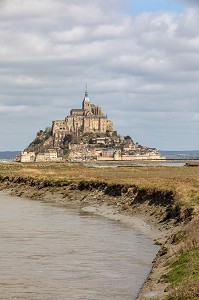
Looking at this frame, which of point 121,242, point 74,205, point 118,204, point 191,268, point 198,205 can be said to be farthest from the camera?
point 74,205

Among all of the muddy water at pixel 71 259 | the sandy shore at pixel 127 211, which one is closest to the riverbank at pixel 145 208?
the sandy shore at pixel 127 211

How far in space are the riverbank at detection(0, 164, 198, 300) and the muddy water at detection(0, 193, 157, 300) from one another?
0.87 meters

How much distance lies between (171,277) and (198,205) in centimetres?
1476

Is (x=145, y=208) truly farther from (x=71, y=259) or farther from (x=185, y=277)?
(x=185, y=277)

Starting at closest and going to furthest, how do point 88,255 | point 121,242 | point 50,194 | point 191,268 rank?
point 191,268 < point 88,255 < point 121,242 < point 50,194

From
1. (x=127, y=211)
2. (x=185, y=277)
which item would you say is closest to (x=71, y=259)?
(x=185, y=277)

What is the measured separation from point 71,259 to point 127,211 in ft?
58.7

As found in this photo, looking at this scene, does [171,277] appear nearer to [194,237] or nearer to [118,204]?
[194,237]

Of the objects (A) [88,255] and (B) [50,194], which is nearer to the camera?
(A) [88,255]

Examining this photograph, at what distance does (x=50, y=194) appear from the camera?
5759 cm

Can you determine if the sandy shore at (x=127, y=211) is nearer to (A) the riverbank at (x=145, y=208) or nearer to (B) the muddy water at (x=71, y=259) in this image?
(A) the riverbank at (x=145, y=208)

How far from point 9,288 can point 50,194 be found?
129 feet

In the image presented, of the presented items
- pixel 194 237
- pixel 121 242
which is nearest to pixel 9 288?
pixel 194 237

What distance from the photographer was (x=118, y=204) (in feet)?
146
